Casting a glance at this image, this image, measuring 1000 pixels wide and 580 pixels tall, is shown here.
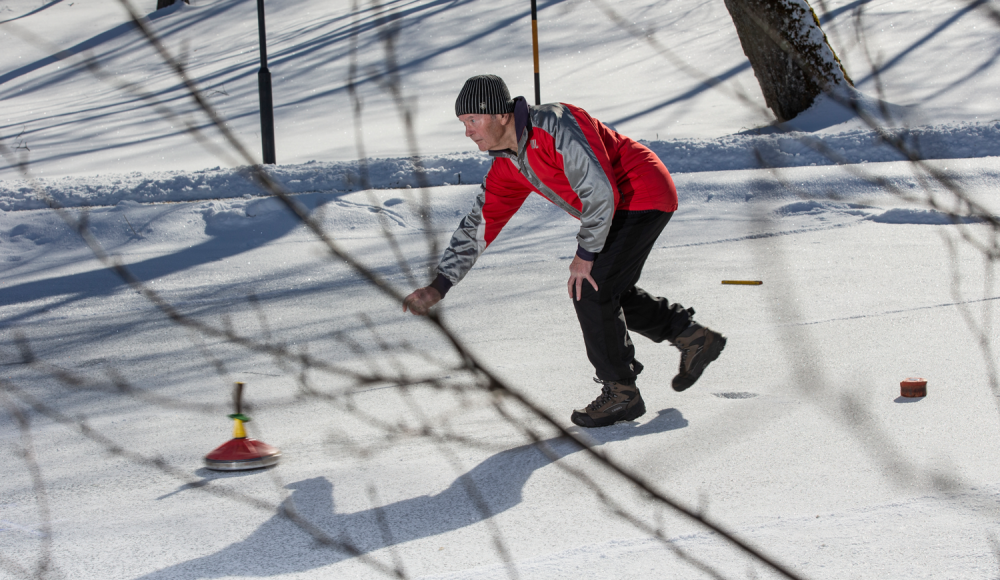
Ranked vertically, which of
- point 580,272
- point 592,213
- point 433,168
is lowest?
point 433,168

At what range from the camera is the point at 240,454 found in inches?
103

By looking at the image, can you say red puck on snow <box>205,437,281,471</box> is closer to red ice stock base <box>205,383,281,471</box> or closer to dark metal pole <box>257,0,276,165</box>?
red ice stock base <box>205,383,281,471</box>

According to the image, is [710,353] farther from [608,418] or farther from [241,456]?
[241,456]

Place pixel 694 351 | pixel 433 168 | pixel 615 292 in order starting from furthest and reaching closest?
pixel 433 168 → pixel 694 351 → pixel 615 292

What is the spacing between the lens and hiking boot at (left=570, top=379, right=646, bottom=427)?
2938 millimetres

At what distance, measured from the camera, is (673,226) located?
20.3 feet

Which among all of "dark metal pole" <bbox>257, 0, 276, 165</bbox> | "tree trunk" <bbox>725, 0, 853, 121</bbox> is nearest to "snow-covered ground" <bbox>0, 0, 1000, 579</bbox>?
"tree trunk" <bbox>725, 0, 853, 121</bbox>

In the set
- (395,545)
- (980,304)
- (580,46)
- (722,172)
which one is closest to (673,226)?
(722,172)

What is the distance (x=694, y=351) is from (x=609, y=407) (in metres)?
0.44

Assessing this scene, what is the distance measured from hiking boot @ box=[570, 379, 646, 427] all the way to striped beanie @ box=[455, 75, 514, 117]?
0.96m

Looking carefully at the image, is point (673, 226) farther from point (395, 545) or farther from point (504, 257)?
point (395, 545)

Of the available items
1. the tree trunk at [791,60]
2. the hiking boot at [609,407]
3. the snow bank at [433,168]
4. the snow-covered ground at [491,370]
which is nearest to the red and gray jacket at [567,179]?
the snow-covered ground at [491,370]

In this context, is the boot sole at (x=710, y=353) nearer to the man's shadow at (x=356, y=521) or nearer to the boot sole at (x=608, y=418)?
the boot sole at (x=608, y=418)

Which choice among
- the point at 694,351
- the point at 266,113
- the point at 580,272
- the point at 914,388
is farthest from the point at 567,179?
the point at 266,113
